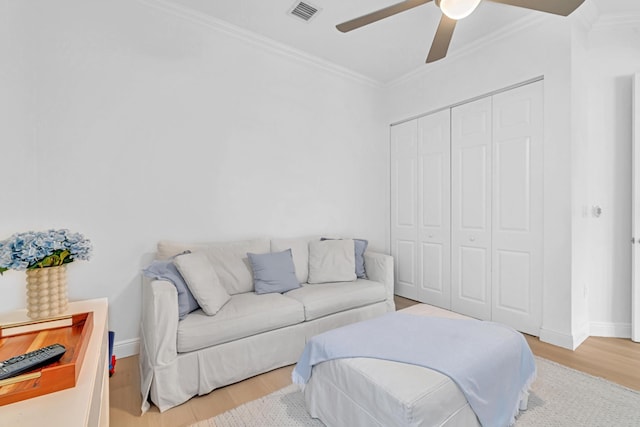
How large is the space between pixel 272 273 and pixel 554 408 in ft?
6.62

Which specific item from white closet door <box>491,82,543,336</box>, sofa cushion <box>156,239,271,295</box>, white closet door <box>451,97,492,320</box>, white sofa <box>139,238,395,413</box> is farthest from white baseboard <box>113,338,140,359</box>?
white closet door <box>491,82,543,336</box>

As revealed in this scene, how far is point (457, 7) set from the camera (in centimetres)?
165

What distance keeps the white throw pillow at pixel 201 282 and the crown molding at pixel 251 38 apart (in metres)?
2.03

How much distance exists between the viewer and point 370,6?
99.0 inches

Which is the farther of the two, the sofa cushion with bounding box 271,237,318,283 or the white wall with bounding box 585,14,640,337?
the sofa cushion with bounding box 271,237,318,283

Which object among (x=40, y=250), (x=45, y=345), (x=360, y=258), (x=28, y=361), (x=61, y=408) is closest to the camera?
(x=61, y=408)

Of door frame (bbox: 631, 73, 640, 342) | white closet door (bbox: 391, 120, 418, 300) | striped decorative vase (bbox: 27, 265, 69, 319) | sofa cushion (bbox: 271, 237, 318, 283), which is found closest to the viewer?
striped decorative vase (bbox: 27, 265, 69, 319)

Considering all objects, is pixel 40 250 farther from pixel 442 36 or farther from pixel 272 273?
pixel 442 36

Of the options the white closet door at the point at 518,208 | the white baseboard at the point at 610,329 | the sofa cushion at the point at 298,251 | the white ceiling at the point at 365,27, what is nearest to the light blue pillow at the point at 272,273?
the sofa cushion at the point at 298,251

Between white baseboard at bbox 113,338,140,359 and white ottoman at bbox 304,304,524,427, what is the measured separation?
5.57 ft

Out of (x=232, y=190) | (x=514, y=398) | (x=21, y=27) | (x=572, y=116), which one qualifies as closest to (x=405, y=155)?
(x=572, y=116)

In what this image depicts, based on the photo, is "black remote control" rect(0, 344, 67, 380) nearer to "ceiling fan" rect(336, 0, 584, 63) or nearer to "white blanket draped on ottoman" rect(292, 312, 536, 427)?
"white blanket draped on ottoman" rect(292, 312, 536, 427)

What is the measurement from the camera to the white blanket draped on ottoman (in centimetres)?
137

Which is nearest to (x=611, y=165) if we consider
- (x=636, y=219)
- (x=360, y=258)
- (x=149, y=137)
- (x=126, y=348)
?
(x=636, y=219)
